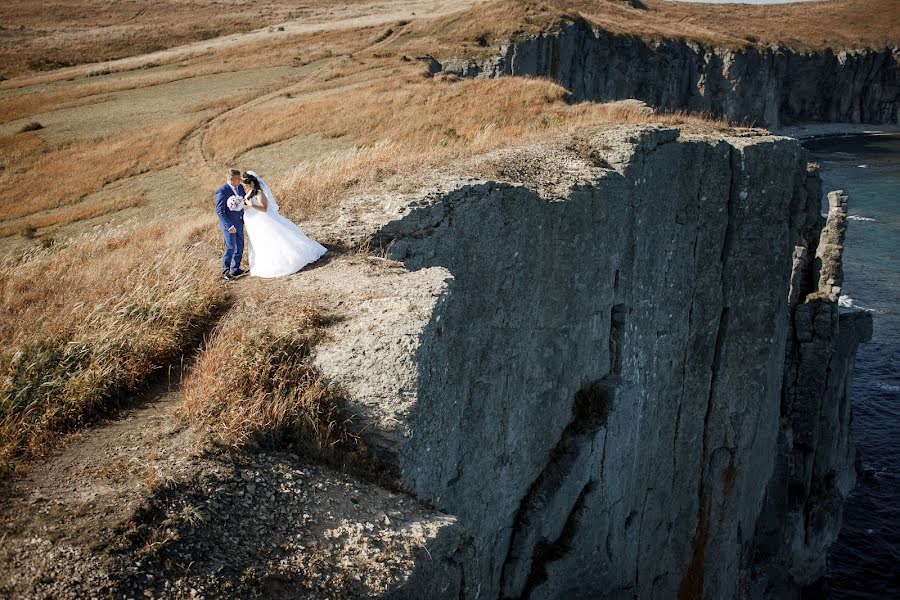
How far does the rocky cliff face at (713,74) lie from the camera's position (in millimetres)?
62531

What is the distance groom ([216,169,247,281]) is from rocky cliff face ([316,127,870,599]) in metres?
1.70

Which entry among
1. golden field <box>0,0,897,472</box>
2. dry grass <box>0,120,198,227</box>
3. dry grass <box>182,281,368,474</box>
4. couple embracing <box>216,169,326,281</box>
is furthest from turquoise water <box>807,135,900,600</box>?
dry grass <box>0,120,198,227</box>

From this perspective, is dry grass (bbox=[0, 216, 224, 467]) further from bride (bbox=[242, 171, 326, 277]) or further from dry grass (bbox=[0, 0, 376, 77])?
dry grass (bbox=[0, 0, 376, 77])

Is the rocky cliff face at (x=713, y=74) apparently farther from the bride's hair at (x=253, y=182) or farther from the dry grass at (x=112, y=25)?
the dry grass at (x=112, y=25)

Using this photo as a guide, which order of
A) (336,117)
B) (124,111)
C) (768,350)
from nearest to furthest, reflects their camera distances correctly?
(768,350)
(336,117)
(124,111)

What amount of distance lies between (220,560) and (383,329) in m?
3.15

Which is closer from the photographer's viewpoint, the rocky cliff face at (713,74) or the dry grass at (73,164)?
the dry grass at (73,164)

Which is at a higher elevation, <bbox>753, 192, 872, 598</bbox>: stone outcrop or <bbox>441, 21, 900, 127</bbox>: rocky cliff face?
<bbox>441, 21, 900, 127</bbox>: rocky cliff face

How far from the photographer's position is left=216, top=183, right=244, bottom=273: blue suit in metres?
11.2

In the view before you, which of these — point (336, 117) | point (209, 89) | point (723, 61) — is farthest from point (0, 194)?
point (723, 61)

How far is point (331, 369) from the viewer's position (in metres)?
7.64

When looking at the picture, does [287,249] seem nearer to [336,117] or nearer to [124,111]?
[336,117]

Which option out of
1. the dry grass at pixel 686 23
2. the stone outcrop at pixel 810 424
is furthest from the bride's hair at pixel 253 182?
the dry grass at pixel 686 23

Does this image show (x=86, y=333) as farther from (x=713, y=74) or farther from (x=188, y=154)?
(x=713, y=74)
